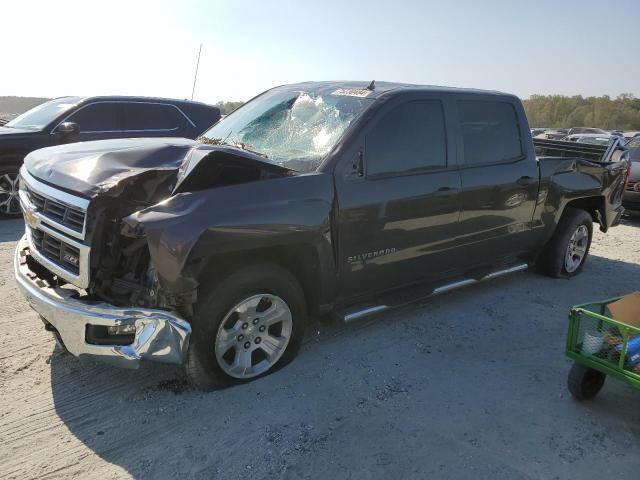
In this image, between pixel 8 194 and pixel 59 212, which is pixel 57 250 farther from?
pixel 8 194

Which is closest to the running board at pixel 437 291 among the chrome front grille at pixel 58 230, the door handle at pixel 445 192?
the door handle at pixel 445 192

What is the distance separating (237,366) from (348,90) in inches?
89.1

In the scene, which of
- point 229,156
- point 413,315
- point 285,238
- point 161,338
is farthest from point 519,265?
point 161,338

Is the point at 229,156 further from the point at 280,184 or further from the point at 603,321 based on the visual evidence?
the point at 603,321

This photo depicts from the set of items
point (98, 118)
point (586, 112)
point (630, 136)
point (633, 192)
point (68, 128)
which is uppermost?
point (586, 112)

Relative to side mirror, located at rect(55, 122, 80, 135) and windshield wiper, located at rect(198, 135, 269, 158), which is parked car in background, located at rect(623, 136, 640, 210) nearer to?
windshield wiper, located at rect(198, 135, 269, 158)

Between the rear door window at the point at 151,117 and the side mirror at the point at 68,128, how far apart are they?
1015mm

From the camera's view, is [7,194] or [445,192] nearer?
[445,192]

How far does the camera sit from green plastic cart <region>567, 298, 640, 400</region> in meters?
3.13

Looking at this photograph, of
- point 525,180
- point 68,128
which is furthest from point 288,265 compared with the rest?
point 68,128

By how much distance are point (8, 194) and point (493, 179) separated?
6748mm

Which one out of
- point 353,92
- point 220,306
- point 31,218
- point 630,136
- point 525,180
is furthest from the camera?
point 630,136

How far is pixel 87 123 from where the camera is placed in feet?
27.4

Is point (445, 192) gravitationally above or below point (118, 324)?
above
